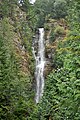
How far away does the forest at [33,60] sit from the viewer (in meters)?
7.51

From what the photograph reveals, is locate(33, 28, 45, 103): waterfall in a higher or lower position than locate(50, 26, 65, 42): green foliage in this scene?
lower

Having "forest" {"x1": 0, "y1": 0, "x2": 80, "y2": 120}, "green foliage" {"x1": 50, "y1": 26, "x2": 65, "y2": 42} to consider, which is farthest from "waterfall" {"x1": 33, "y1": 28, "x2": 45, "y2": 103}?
"green foliage" {"x1": 50, "y1": 26, "x2": 65, "y2": 42}

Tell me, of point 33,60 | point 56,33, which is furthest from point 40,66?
point 56,33

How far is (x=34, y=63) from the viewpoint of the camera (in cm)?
4244

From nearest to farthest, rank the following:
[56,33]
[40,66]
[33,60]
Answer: [40,66] < [33,60] < [56,33]

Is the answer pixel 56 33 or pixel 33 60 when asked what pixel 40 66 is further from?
pixel 56 33

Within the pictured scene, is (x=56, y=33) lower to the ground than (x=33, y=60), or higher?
higher

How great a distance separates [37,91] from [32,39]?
45.0ft

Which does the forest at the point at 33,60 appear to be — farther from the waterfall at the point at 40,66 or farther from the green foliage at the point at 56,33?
the waterfall at the point at 40,66

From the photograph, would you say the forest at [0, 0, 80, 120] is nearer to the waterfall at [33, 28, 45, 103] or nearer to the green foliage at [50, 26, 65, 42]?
the green foliage at [50, 26, 65, 42]

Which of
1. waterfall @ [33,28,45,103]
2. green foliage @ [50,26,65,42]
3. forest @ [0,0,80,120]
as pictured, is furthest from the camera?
green foliage @ [50,26,65,42]

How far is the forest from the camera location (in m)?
7.51

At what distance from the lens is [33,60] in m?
42.7

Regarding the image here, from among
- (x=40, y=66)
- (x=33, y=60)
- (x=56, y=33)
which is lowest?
(x=40, y=66)
